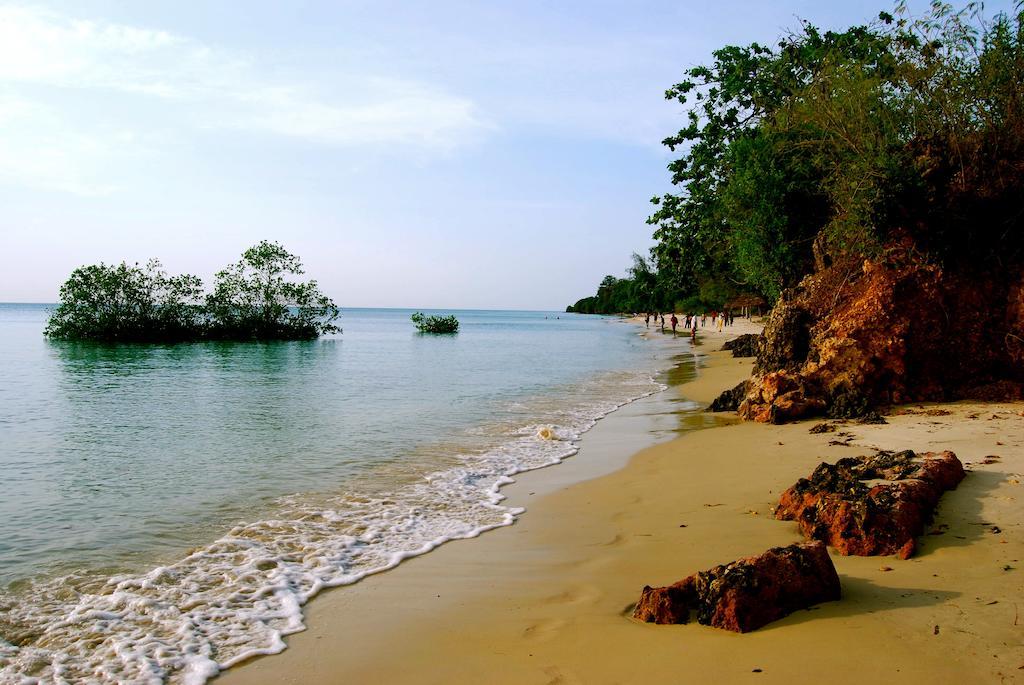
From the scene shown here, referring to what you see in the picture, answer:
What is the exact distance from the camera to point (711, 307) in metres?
82.4

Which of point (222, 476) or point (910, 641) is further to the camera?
point (222, 476)

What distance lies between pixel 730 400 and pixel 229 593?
444 inches

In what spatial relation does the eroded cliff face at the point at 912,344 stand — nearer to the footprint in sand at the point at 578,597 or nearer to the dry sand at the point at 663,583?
the dry sand at the point at 663,583

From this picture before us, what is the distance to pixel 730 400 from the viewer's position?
47.2 ft

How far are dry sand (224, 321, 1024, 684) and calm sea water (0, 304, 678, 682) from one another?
609 mm

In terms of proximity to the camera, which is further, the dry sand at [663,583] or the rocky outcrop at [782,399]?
the rocky outcrop at [782,399]

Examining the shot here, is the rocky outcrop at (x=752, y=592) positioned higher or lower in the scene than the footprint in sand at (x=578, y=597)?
higher

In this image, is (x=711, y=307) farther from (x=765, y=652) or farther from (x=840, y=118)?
(x=765, y=652)

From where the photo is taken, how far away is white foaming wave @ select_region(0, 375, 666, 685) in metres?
4.42

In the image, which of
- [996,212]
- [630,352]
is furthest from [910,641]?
[630,352]

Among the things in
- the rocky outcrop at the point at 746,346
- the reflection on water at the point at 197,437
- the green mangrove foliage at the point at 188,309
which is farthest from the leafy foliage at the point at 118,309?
the rocky outcrop at the point at 746,346

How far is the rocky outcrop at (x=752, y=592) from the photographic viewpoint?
13.2 feet

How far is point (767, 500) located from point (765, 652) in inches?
144

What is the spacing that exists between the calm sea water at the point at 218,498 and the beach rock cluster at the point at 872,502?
3.20 meters
